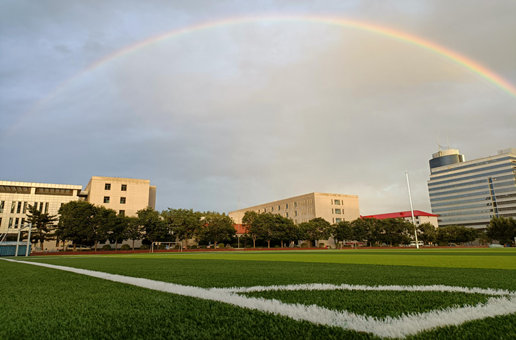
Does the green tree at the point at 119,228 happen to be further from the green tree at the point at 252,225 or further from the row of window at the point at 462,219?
the row of window at the point at 462,219

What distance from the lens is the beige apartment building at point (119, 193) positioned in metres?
58.9

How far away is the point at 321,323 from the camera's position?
2.15 m

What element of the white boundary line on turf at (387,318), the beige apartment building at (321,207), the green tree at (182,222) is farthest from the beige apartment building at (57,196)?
the white boundary line on turf at (387,318)

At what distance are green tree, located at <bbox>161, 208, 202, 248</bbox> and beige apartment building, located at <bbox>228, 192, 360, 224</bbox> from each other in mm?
37941

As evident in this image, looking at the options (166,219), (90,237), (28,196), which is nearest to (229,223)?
(166,219)

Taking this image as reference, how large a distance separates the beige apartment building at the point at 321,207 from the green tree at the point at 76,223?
51758 mm

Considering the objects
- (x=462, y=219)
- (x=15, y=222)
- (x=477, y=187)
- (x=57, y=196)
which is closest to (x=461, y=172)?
(x=477, y=187)

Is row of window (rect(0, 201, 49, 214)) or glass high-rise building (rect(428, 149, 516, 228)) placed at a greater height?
glass high-rise building (rect(428, 149, 516, 228))

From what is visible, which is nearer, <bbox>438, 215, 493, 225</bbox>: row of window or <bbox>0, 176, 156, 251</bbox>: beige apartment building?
<bbox>0, 176, 156, 251</bbox>: beige apartment building

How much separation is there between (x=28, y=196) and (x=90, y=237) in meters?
23.8

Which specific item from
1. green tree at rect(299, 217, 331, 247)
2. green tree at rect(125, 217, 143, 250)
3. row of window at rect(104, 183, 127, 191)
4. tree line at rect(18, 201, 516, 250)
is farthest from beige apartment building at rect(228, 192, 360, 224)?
green tree at rect(125, 217, 143, 250)

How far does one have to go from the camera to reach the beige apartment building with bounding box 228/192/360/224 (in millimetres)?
79375

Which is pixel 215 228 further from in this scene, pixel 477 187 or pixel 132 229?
pixel 477 187

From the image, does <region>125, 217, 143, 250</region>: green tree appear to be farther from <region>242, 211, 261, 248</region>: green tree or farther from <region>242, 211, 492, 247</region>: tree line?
<region>242, 211, 492, 247</region>: tree line
